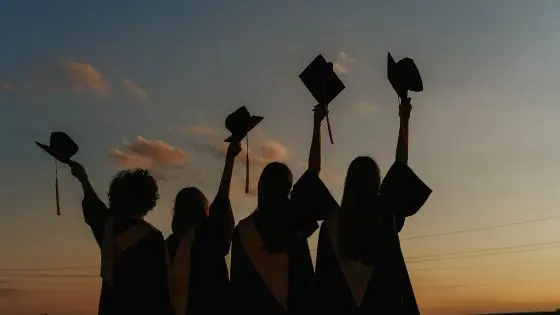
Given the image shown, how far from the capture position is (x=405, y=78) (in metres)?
9.09

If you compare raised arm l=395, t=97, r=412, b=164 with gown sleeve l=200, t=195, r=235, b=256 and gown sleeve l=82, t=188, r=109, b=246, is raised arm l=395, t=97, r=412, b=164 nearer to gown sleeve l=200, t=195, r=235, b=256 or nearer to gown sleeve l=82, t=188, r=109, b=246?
gown sleeve l=200, t=195, r=235, b=256

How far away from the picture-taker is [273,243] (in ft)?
29.6

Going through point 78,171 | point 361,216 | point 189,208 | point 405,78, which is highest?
point 405,78

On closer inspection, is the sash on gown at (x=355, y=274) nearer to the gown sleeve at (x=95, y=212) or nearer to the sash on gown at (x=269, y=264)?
the sash on gown at (x=269, y=264)

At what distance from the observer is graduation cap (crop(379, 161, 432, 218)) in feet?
28.8

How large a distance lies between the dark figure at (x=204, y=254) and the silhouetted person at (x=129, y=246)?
0.21 meters

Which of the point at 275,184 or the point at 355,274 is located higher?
the point at 275,184

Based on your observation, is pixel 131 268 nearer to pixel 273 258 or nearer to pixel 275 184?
pixel 273 258

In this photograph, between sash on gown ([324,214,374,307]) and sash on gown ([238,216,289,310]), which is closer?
sash on gown ([324,214,374,307])

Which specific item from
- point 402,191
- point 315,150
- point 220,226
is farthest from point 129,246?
point 402,191

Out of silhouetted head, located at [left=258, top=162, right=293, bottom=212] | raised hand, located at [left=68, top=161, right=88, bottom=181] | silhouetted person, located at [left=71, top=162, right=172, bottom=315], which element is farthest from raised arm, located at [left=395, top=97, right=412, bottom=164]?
raised hand, located at [left=68, top=161, right=88, bottom=181]

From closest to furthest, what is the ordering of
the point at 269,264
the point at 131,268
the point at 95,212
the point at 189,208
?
the point at 269,264 < the point at 131,268 < the point at 95,212 < the point at 189,208

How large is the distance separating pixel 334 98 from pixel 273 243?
66.0 inches

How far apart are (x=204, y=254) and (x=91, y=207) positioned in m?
1.25
